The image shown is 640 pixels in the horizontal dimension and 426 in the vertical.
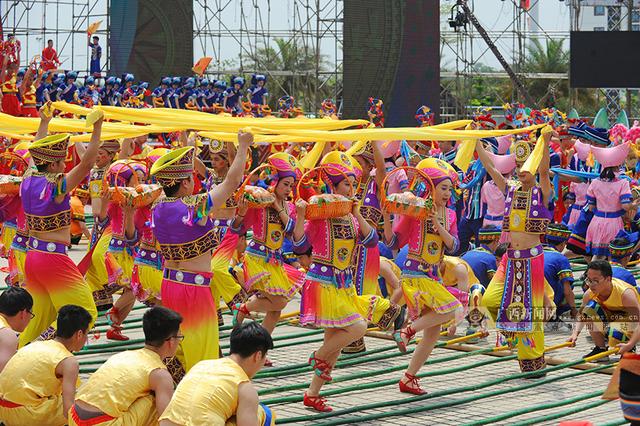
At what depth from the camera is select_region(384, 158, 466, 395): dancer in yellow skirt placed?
8594 mm

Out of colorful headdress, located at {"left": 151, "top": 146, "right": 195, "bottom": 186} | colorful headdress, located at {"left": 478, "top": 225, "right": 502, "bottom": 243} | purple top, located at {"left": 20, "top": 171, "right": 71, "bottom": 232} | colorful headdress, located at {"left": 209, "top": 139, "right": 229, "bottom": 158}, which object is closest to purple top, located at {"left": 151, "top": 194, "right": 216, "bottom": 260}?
colorful headdress, located at {"left": 151, "top": 146, "right": 195, "bottom": 186}

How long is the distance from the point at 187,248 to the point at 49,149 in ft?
4.75

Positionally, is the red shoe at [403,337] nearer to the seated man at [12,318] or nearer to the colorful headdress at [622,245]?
the seated man at [12,318]

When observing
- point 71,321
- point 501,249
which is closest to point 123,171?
point 501,249

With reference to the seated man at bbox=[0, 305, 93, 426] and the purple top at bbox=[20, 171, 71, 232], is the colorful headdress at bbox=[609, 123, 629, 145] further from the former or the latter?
the seated man at bbox=[0, 305, 93, 426]

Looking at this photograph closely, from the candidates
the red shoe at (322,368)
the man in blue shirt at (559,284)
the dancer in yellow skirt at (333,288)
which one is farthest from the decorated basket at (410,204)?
the man in blue shirt at (559,284)

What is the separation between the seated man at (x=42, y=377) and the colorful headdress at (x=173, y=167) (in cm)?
99

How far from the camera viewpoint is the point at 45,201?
26.7 feet

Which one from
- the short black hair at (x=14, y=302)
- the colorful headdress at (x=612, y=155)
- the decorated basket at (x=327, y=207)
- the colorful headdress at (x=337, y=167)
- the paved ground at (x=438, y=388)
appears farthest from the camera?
the colorful headdress at (x=612, y=155)

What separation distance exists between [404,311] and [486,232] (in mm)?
2512

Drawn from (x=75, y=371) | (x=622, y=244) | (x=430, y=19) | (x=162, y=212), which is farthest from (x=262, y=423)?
(x=430, y=19)

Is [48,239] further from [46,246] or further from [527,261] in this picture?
[527,261]

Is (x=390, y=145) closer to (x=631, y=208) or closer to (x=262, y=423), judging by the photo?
(x=631, y=208)

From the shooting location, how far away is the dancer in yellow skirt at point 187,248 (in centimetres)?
725
